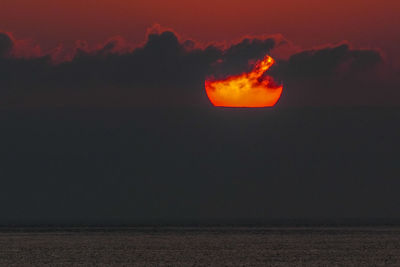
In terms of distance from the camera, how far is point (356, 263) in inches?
2835

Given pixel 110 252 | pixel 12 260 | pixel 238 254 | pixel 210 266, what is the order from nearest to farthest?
pixel 210 266, pixel 12 260, pixel 238 254, pixel 110 252

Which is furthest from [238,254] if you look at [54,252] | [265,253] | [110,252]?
[54,252]

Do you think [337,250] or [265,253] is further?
[337,250]

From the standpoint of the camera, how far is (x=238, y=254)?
84.6 meters

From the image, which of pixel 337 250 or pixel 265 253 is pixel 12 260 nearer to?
pixel 265 253

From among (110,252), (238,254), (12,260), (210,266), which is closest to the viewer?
(210,266)

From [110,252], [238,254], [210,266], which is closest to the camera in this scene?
[210,266]

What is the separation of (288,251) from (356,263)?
1950 cm

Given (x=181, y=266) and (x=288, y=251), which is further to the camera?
(x=288, y=251)

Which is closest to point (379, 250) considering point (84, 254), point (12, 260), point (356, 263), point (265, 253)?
point (265, 253)

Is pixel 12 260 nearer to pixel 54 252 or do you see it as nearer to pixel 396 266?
pixel 54 252

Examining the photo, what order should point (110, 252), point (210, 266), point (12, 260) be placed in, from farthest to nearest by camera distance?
1. point (110, 252)
2. point (12, 260)
3. point (210, 266)

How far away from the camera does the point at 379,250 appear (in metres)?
93.3

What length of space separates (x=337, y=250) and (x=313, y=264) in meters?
23.7
